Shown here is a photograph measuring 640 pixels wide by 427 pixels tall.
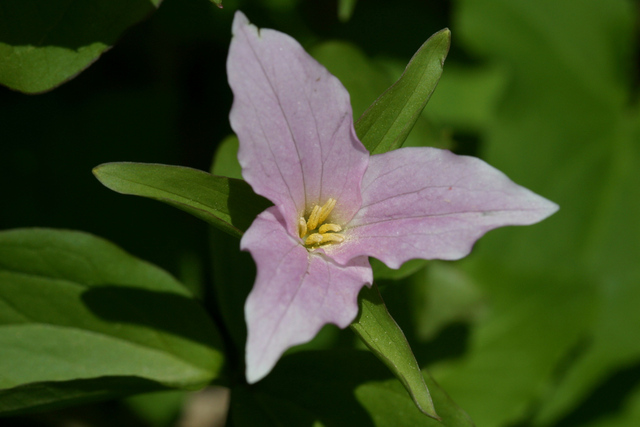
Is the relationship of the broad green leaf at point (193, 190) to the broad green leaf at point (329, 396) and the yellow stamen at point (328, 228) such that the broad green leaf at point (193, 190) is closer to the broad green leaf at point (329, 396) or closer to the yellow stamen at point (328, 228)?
the yellow stamen at point (328, 228)

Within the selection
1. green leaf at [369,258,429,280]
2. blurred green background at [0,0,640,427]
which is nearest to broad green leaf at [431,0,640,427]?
blurred green background at [0,0,640,427]

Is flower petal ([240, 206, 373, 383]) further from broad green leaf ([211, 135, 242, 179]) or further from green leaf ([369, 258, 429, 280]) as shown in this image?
broad green leaf ([211, 135, 242, 179])

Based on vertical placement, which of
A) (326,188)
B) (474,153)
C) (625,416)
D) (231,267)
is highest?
(326,188)

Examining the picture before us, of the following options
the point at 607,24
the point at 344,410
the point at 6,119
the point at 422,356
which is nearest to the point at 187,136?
the point at 6,119

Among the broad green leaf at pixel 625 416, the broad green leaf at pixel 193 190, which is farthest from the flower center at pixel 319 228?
the broad green leaf at pixel 625 416

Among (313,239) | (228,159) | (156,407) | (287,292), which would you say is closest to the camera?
(287,292)

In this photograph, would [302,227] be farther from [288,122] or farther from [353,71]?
[353,71]

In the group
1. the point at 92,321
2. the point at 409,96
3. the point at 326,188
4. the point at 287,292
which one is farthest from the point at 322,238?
the point at 92,321
